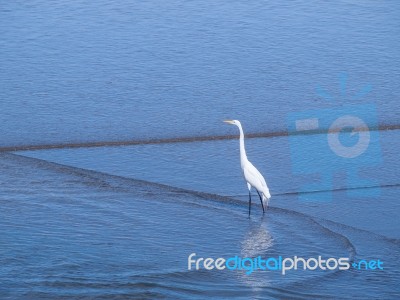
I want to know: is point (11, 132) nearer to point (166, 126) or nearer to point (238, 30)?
point (166, 126)

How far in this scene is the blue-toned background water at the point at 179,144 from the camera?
252 inches

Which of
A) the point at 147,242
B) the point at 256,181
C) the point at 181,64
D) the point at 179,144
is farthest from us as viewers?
the point at 181,64

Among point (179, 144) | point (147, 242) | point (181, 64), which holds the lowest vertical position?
point (147, 242)

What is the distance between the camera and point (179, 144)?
9547mm

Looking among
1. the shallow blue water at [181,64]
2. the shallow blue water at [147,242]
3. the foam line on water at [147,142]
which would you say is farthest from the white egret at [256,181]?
the shallow blue water at [181,64]

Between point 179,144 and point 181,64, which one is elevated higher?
point 181,64

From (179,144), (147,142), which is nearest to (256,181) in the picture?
(179,144)

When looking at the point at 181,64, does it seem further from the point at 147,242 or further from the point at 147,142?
the point at 147,242

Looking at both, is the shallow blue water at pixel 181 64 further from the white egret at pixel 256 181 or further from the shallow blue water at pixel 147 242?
the white egret at pixel 256 181

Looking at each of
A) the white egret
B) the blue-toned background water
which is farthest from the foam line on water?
the white egret

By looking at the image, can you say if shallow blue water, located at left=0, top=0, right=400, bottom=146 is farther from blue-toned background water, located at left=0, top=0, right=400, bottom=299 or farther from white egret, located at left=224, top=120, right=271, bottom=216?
white egret, located at left=224, top=120, right=271, bottom=216

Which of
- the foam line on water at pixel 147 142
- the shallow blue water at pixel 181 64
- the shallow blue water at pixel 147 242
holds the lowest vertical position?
the shallow blue water at pixel 147 242

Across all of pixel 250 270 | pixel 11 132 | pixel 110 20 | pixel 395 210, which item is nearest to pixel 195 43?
pixel 110 20

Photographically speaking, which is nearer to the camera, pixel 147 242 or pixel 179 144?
pixel 147 242
